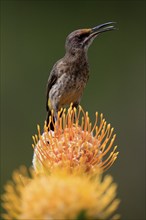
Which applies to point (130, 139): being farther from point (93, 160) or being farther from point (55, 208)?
point (55, 208)

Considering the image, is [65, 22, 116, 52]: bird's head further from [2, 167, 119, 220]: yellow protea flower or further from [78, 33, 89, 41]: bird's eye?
[2, 167, 119, 220]: yellow protea flower

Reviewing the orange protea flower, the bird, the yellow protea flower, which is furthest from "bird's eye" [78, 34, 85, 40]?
the yellow protea flower

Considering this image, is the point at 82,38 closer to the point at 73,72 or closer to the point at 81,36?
the point at 81,36

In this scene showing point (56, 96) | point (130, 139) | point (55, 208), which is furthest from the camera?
point (130, 139)

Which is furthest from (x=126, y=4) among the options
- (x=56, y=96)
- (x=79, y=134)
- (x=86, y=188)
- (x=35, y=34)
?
(x=86, y=188)

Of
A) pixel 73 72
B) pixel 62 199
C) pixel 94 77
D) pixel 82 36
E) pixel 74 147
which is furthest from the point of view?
pixel 94 77

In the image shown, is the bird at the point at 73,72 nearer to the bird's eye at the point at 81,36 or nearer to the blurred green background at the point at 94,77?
the bird's eye at the point at 81,36

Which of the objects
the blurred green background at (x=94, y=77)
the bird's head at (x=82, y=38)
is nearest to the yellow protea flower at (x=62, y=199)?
the bird's head at (x=82, y=38)

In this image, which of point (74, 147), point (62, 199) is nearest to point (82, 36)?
point (74, 147)

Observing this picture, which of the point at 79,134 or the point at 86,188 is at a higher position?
the point at 79,134
